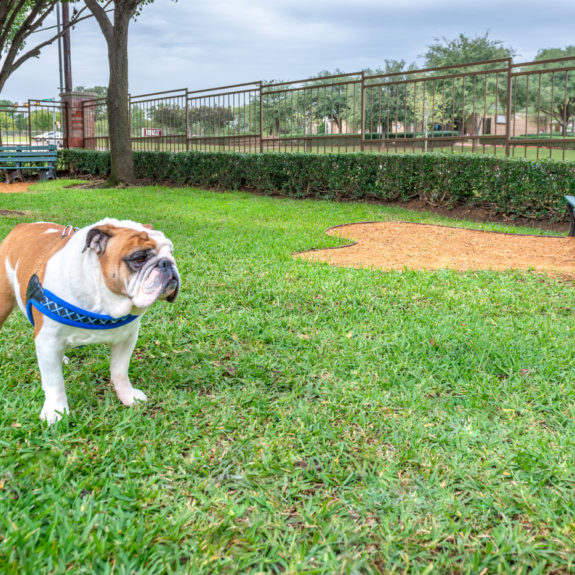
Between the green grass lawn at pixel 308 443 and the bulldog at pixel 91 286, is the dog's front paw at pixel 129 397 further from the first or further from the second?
the bulldog at pixel 91 286

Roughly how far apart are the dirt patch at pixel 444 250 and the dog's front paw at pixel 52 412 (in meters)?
3.89

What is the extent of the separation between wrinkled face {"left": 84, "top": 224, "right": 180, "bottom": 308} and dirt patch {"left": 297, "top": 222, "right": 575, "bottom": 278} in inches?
153

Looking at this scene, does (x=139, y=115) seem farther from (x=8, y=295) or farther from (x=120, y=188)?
(x=8, y=295)

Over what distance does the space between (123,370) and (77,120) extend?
2203 cm

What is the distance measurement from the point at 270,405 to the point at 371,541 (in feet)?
3.53

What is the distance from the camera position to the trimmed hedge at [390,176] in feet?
28.9

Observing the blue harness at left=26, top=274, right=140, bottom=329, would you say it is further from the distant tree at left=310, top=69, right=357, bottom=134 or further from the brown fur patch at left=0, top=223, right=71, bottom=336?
the distant tree at left=310, top=69, right=357, bottom=134

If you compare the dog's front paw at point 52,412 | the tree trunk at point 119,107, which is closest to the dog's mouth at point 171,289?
the dog's front paw at point 52,412

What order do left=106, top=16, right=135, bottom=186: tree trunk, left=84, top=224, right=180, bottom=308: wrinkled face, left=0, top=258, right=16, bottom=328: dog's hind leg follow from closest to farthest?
left=84, top=224, right=180, bottom=308: wrinkled face
left=0, top=258, right=16, bottom=328: dog's hind leg
left=106, top=16, right=135, bottom=186: tree trunk

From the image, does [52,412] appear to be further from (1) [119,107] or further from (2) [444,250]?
(1) [119,107]

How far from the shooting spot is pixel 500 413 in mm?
2760

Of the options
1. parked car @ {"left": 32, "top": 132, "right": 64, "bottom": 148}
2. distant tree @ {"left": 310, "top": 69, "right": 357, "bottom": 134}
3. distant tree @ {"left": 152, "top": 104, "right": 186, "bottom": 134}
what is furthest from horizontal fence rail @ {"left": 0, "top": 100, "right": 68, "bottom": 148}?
distant tree @ {"left": 310, "top": 69, "right": 357, "bottom": 134}

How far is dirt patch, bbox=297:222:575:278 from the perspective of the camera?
6.00 meters

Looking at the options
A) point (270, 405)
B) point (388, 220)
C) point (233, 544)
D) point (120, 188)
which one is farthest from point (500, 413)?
point (120, 188)
